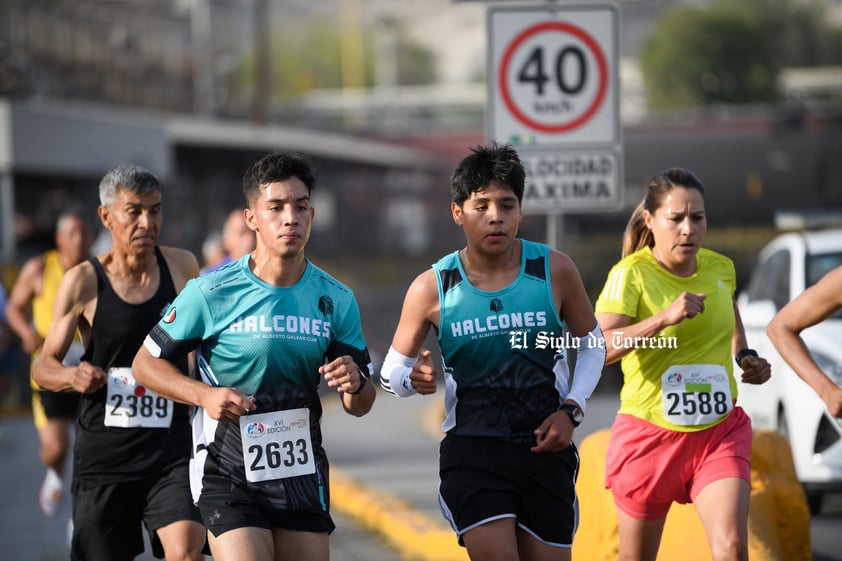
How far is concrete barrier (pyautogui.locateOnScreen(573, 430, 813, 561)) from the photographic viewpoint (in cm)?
705

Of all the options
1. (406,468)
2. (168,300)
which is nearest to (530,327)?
(168,300)

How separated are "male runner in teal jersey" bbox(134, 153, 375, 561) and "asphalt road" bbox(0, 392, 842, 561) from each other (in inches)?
161

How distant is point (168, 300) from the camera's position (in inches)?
262

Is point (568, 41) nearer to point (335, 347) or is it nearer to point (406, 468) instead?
point (335, 347)

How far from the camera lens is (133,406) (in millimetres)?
6598

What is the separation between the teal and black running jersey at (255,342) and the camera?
5.34 m

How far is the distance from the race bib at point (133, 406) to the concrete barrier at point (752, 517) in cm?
219

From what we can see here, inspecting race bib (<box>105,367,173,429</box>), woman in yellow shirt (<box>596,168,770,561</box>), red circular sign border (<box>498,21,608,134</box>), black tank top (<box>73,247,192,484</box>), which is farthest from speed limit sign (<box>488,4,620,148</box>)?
race bib (<box>105,367,173,429</box>)

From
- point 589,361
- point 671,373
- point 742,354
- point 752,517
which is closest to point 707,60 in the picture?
point 752,517

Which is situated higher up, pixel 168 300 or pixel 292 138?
pixel 292 138

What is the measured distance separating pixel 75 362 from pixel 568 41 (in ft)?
11.5

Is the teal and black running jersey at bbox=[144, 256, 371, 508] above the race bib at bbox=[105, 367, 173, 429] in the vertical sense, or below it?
above

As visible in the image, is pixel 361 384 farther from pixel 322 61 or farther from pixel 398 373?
pixel 322 61

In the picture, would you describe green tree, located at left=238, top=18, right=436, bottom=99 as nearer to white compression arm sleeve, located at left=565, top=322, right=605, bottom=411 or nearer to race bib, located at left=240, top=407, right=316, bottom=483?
white compression arm sleeve, located at left=565, top=322, right=605, bottom=411
